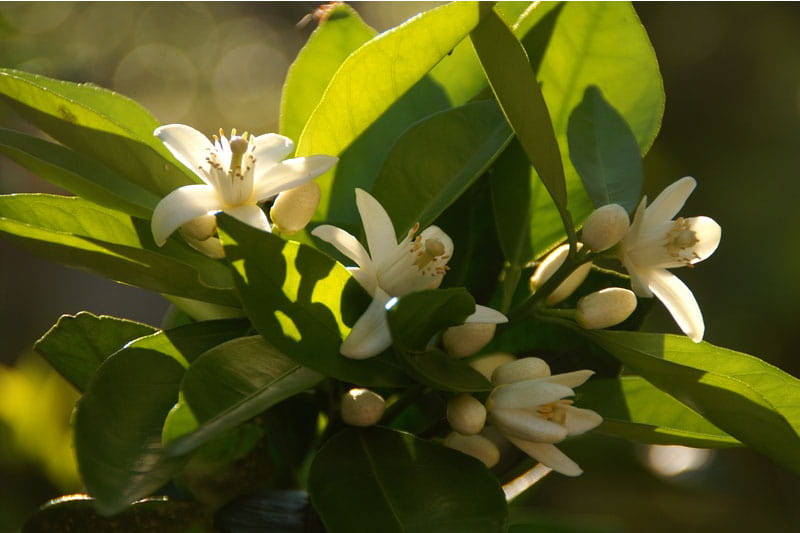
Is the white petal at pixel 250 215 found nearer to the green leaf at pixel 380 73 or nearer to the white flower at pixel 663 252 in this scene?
the green leaf at pixel 380 73

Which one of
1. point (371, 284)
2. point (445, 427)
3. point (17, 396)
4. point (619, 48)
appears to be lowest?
point (17, 396)

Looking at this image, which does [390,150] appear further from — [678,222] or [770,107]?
[770,107]

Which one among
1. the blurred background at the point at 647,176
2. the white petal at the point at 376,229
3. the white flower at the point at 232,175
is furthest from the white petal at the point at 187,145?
the blurred background at the point at 647,176

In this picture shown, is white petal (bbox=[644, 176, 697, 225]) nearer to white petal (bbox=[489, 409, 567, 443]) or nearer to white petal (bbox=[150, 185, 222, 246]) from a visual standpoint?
white petal (bbox=[489, 409, 567, 443])

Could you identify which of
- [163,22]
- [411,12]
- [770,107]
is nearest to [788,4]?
Result: [770,107]

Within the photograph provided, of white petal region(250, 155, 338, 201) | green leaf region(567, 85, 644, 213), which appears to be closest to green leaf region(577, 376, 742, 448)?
green leaf region(567, 85, 644, 213)

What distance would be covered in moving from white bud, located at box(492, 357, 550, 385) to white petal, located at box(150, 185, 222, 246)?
7.8 inches

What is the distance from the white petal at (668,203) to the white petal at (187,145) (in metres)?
0.28

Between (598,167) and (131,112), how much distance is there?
33 cm

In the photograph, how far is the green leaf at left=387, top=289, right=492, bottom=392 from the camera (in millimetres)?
416

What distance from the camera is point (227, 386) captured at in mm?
417

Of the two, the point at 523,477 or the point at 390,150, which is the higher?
the point at 390,150

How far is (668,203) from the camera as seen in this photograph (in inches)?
21.3

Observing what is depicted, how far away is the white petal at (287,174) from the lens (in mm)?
479
